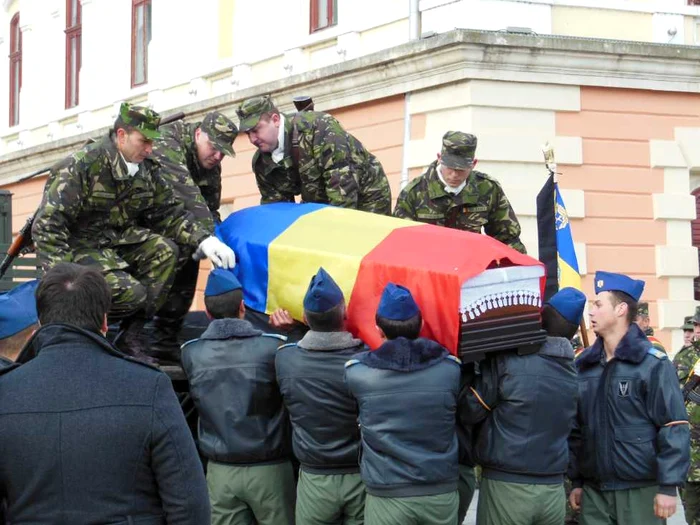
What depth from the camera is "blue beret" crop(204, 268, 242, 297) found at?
5918 mm

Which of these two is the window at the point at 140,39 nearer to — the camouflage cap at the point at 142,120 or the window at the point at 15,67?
the window at the point at 15,67

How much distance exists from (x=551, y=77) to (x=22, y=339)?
29.4ft

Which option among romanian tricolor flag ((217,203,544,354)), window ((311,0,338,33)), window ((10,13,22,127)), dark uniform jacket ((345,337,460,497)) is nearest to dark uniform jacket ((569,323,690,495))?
romanian tricolor flag ((217,203,544,354))

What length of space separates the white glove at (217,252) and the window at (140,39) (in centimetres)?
1275

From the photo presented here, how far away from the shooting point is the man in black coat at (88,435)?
3.41m

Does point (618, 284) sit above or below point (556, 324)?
above

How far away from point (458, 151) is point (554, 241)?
97cm

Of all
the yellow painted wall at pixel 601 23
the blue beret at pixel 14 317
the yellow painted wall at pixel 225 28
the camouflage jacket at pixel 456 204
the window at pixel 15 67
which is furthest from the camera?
the window at pixel 15 67

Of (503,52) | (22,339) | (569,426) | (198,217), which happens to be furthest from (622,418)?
(503,52)

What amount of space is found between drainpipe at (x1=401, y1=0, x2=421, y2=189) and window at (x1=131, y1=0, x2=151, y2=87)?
6.86 metres

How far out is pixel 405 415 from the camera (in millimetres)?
5258

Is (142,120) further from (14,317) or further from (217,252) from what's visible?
(14,317)

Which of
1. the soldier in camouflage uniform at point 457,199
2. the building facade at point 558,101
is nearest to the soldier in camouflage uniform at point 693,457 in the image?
the soldier in camouflage uniform at point 457,199

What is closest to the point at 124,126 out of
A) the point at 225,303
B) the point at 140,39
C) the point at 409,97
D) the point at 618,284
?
the point at 225,303
